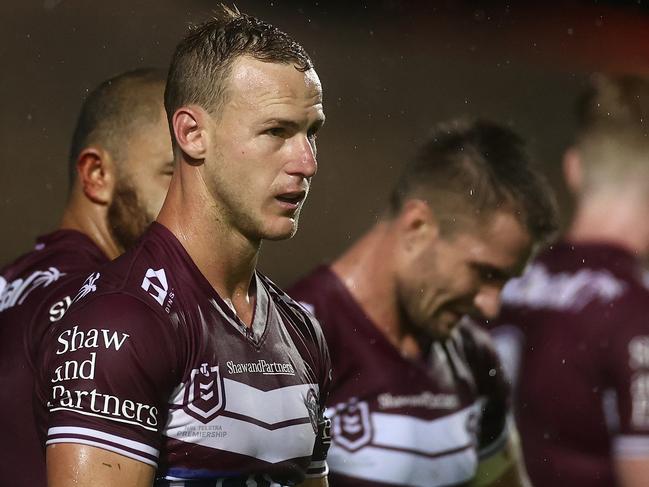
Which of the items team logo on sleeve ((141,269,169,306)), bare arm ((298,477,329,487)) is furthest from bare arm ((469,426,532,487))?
team logo on sleeve ((141,269,169,306))

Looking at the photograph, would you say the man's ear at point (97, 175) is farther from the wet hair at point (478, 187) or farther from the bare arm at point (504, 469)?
the bare arm at point (504, 469)

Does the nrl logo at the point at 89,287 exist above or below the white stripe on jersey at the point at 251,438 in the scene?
above

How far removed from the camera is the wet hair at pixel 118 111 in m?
2.53

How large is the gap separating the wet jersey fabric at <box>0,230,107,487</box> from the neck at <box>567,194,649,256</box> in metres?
2.03

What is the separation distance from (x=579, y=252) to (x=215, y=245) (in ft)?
7.44

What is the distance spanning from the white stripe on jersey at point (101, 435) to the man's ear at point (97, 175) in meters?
0.90

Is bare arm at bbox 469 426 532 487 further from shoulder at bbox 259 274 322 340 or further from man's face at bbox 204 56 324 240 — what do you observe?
man's face at bbox 204 56 324 240

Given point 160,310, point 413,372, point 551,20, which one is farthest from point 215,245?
point 551,20

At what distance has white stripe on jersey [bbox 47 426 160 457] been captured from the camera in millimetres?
1683

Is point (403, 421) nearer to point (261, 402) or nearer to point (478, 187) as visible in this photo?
point (478, 187)

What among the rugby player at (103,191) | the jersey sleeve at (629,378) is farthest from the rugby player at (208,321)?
the jersey sleeve at (629,378)

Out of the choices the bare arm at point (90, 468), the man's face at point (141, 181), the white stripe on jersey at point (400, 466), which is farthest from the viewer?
the white stripe on jersey at point (400, 466)

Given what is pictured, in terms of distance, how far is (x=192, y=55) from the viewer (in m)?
1.92

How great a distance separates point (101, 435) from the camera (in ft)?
5.53
